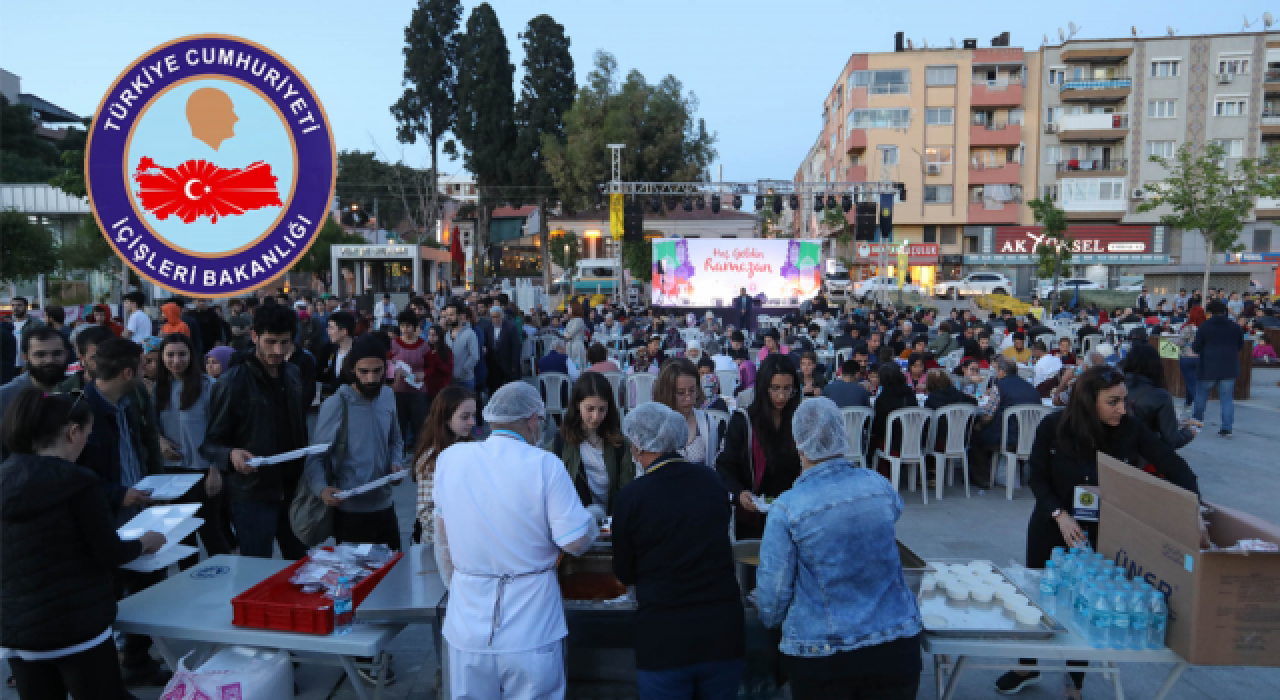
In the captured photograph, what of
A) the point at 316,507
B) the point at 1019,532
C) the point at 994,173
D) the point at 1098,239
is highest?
the point at 994,173

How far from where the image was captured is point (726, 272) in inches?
918

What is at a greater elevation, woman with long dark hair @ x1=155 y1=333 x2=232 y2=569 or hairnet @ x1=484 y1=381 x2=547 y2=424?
hairnet @ x1=484 y1=381 x2=547 y2=424

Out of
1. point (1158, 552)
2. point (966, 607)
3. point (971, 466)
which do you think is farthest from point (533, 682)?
point (971, 466)

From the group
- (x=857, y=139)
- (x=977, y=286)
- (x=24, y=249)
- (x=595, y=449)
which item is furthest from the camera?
(x=857, y=139)

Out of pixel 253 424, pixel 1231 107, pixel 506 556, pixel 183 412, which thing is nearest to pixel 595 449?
pixel 506 556

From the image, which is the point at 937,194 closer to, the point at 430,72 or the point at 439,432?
the point at 430,72

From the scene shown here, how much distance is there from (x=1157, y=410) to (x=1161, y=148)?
138ft

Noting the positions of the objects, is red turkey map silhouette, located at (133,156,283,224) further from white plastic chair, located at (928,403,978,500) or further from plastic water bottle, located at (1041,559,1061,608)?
white plastic chair, located at (928,403,978,500)

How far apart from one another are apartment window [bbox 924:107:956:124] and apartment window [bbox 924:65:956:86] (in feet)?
4.28

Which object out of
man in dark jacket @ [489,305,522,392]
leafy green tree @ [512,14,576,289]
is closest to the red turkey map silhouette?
man in dark jacket @ [489,305,522,392]

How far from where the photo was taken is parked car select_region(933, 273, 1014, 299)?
32.0m

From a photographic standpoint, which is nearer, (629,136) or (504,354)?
(504,354)

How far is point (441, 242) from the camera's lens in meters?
39.6

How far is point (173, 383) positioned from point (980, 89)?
42117mm
